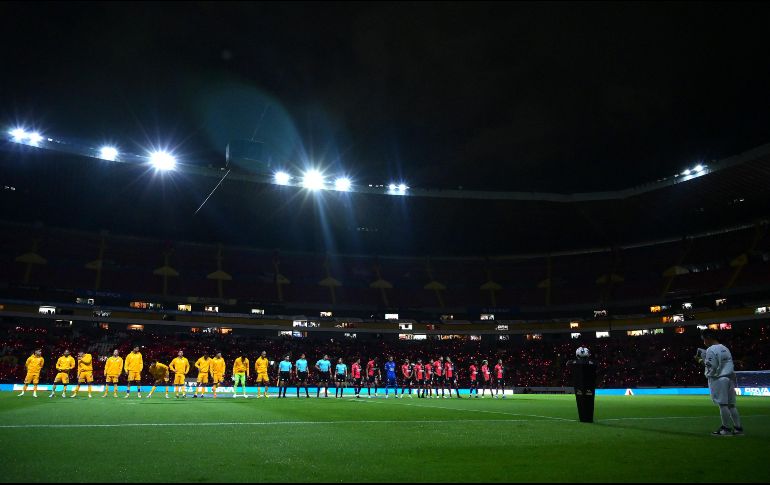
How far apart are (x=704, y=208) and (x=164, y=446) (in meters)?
47.1

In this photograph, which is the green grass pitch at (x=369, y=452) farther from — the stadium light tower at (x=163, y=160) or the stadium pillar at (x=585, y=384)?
the stadium light tower at (x=163, y=160)

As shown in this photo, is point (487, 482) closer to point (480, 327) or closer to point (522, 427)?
point (522, 427)

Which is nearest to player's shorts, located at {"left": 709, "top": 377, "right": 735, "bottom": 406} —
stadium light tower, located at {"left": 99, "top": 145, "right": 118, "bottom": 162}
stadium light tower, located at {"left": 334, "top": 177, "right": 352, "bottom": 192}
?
stadium light tower, located at {"left": 334, "top": 177, "right": 352, "bottom": 192}

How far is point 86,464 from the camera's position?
19.6ft

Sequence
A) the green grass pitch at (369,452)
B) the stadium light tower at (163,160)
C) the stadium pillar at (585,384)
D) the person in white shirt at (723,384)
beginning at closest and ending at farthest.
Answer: the green grass pitch at (369,452)
the person in white shirt at (723,384)
the stadium pillar at (585,384)
the stadium light tower at (163,160)

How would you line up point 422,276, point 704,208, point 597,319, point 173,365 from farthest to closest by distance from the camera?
1. point 422,276
2. point 597,319
3. point 704,208
4. point 173,365

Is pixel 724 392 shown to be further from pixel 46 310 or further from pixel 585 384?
pixel 46 310

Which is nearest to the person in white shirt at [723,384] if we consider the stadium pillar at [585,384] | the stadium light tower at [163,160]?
the stadium pillar at [585,384]

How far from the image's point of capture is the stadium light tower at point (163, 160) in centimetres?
3256

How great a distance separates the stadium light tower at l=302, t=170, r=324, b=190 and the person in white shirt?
28999 mm

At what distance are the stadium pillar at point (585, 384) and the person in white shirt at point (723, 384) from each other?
219cm

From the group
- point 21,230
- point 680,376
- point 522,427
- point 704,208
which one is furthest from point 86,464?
point 21,230

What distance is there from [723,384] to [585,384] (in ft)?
8.81

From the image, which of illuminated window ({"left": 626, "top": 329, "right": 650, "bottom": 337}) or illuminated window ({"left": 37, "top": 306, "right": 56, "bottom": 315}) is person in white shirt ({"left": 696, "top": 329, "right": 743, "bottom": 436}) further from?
illuminated window ({"left": 37, "top": 306, "right": 56, "bottom": 315})
